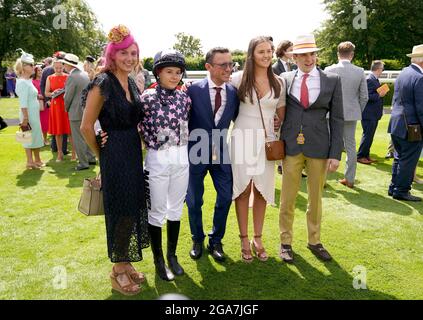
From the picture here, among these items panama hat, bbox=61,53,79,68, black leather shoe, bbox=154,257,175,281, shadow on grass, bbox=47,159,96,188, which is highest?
panama hat, bbox=61,53,79,68

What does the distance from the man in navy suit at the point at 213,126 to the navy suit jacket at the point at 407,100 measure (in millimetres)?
3206

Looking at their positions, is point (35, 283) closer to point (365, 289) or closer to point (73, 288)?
point (73, 288)

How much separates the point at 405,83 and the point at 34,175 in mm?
6466

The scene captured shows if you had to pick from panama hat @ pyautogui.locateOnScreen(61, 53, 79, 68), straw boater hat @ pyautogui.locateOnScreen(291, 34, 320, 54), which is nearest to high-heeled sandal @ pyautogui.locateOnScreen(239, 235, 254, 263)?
straw boater hat @ pyautogui.locateOnScreen(291, 34, 320, 54)

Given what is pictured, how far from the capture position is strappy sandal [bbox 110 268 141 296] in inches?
133

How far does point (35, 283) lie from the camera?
11.6 feet

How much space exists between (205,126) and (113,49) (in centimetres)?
107

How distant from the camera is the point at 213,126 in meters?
3.68

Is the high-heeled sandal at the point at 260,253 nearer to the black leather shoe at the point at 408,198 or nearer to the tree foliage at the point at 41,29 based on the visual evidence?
the black leather shoe at the point at 408,198

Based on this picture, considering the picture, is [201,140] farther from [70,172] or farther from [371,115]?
[371,115]

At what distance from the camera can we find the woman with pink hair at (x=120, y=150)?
3055 millimetres

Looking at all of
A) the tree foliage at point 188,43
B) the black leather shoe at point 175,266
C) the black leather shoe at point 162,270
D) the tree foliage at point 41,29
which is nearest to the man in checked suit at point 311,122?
the black leather shoe at point 175,266

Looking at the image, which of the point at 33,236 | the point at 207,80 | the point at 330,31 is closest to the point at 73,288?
the point at 33,236

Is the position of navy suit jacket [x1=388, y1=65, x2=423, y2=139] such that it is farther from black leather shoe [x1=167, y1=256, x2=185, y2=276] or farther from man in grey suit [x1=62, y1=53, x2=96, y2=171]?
man in grey suit [x1=62, y1=53, x2=96, y2=171]
